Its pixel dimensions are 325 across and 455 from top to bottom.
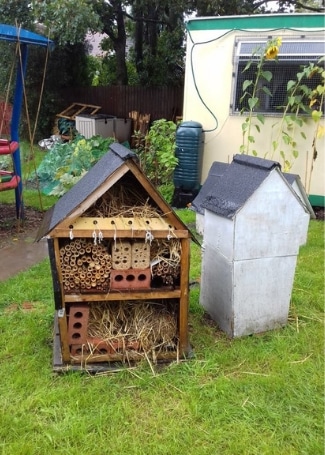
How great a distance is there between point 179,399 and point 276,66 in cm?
506

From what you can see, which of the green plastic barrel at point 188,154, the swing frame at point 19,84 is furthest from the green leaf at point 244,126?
the swing frame at point 19,84

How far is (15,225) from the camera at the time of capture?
5535 mm

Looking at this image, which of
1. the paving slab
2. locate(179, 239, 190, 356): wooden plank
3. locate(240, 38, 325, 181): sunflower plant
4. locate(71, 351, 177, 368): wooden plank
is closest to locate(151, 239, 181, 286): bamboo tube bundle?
locate(179, 239, 190, 356): wooden plank

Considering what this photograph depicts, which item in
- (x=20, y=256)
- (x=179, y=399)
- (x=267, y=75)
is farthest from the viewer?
(x=267, y=75)

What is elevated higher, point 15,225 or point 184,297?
point 184,297

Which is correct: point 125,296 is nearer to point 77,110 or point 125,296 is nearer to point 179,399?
point 179,399

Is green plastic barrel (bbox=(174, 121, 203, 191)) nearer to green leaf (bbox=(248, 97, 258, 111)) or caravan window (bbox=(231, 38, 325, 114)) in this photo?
caravan window (bbox=(231, 38, 325, 114))

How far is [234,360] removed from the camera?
2.77 metres

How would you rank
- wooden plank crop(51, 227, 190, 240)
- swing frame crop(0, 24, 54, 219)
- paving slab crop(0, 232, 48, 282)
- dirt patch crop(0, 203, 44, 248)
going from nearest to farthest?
wooden plank crop(51, 227, 190, 240) → paving slab crop(0, 232, 48, 282) → swing frame crop(0, 24, 54, 219) → dirt patch crop(0, 203, 44, 248)

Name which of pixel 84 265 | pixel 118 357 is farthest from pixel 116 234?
pixel 118 357

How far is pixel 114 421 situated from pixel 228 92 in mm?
5250

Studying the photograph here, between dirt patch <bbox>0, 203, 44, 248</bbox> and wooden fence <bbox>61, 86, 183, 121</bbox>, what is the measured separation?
6648 mm

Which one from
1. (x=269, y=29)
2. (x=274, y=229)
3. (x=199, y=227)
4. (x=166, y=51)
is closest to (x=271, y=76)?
(x=269, y=29)

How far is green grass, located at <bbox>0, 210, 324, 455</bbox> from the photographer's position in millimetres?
2098
